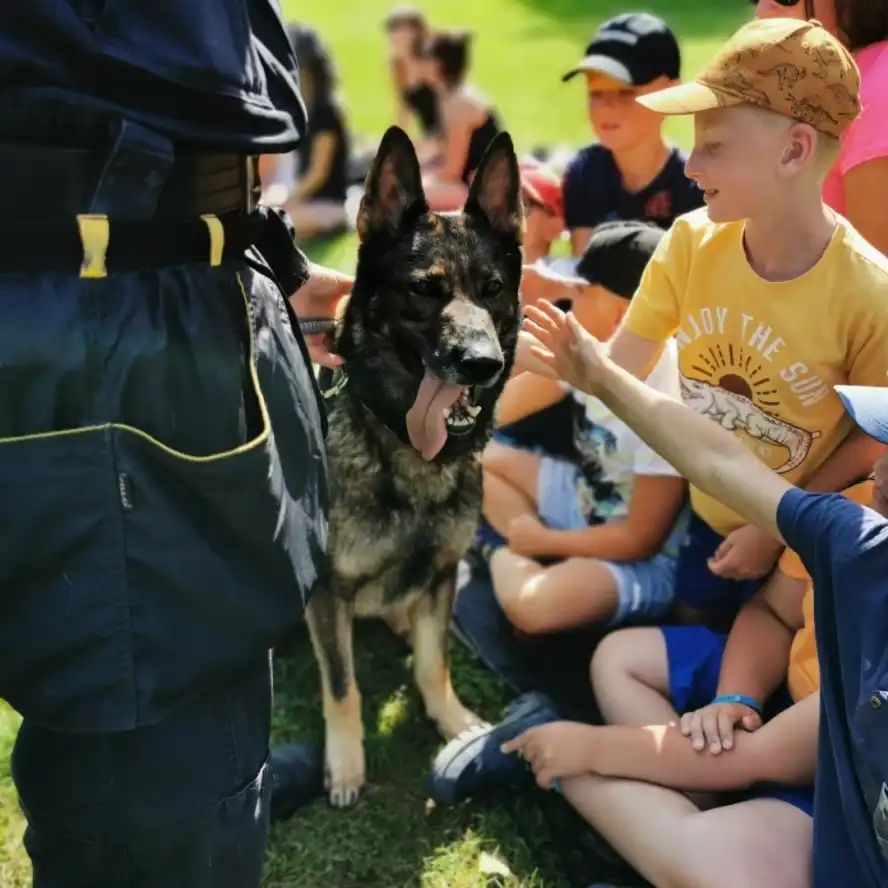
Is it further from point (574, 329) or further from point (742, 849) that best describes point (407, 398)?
point (742, 849)

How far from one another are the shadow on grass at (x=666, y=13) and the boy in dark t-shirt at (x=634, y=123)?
880 cm

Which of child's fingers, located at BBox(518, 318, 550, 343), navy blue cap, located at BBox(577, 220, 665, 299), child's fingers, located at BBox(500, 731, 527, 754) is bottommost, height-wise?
child's fingers, located at BBox(500, 731, 527, 754)

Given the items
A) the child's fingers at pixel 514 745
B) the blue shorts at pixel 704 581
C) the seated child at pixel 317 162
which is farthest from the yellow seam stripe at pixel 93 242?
the seated child at pixel 317 162

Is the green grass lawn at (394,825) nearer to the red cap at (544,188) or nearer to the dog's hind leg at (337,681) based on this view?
the dog's hind leg at (337,681)

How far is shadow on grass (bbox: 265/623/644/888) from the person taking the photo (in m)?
2.27

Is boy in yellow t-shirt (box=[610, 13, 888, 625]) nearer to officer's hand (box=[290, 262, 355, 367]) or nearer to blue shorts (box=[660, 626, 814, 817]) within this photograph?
blue shorts (box=[660, 626, 814, 817])

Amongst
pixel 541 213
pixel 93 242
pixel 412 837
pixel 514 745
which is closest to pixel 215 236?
pixel 93 242

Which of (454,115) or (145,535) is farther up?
(145,535)

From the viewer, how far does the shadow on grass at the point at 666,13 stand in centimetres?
1221

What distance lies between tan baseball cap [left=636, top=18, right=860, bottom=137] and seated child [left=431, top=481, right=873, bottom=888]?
807 mm

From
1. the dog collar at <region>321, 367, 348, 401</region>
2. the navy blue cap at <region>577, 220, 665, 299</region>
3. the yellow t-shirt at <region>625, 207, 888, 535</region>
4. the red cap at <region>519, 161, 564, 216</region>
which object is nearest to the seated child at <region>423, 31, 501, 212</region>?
the red cap at <region>519, 161, 564, 216</region>

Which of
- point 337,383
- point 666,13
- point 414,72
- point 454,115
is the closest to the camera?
point 337,383

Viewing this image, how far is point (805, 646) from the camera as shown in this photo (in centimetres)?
219

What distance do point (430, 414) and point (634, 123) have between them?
1860mm
